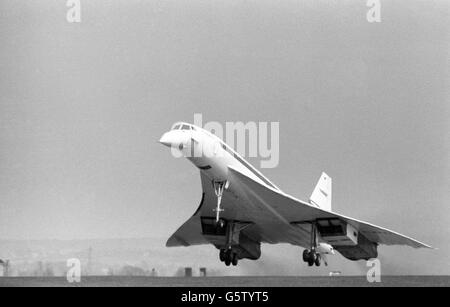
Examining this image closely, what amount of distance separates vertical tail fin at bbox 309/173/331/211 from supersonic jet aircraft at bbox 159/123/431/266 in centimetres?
217

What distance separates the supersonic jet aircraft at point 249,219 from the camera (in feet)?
57.1

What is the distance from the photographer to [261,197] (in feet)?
63.1

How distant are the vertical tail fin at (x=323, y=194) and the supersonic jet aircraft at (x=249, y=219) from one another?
217cm

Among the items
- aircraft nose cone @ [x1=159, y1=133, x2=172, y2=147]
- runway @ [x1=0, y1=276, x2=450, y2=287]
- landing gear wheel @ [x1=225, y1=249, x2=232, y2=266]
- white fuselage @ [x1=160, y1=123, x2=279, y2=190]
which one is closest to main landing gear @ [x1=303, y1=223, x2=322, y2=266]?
runway @ [x1=0, y1=276, x2=450, y2=287]

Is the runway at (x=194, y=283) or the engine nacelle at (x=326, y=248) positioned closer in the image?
the runway at (x=194, y=283)

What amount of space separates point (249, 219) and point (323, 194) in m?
5.26

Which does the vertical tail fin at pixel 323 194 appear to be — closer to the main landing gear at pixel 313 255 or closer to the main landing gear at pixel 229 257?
the main landing gear at pixel 313 255

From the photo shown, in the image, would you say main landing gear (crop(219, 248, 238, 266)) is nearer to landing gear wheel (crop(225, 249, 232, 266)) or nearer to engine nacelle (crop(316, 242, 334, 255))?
landing gear wheel (crop(225, 249, 232, 266))

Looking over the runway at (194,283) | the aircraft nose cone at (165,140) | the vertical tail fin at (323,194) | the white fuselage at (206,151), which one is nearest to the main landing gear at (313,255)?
the runway at (194,283)

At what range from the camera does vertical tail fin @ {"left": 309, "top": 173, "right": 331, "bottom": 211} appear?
2420 centimetres

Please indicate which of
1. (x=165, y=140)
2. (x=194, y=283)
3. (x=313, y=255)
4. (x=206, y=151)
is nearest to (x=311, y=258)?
(x=313, y=255)

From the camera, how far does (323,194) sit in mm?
24781
